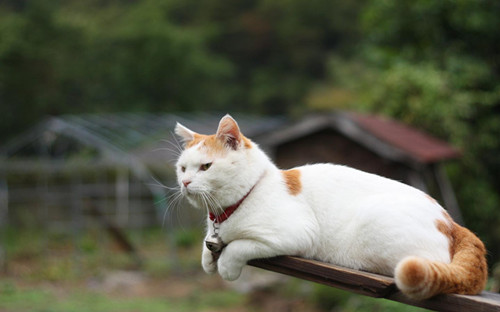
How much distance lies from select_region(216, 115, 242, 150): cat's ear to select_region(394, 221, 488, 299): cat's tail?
897 mm

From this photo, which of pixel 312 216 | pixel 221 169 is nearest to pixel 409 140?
pixel 312 216

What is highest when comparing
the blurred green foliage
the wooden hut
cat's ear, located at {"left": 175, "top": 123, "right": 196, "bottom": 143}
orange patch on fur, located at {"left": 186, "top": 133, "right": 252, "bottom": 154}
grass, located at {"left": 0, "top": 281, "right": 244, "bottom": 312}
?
the blurred green foliage

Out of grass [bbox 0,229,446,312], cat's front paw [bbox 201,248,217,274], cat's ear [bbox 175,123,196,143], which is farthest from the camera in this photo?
grass [bbox 0,229,446,312]

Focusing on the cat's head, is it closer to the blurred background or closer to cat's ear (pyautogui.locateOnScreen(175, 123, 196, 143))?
cat's ear (pyautogui.locateOnScreen(175, 123, 196, 143))

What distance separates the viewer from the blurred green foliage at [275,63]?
1131 cm

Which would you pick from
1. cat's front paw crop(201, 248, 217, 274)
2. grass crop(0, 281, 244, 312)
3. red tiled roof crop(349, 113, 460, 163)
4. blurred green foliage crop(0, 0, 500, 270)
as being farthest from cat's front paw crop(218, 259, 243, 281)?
blurred green foliage crop(0, 0, 500, 270)

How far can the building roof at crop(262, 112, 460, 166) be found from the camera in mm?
8633

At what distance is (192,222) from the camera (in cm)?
1411

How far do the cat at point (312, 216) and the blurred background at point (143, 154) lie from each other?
182cm

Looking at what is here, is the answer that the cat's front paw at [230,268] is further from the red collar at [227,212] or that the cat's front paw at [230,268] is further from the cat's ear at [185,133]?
the cat's ear at [185,133]

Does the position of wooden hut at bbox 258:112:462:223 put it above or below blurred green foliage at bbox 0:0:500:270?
below

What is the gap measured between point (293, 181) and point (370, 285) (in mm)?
657

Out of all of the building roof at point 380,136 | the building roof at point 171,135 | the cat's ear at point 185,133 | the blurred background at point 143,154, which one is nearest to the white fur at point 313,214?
the cat's ear at point 185,133

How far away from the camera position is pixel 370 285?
1947mm
